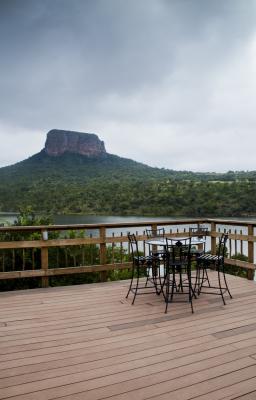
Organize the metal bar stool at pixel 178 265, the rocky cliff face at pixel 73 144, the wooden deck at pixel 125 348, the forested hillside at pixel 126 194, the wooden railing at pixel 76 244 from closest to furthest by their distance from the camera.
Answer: the wooden deck at pixel 125 348 → the metal bar stool at pixel 178 265 → the wooden railing at pixel 76 244 → the forested hillside at pixel 126 194 → the rocky cliff face at pixel 73 144

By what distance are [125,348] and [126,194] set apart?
26.6m

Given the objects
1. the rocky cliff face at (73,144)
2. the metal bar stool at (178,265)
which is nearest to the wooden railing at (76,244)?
the metal bar stool at (178,265)

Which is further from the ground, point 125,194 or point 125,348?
point 125,194

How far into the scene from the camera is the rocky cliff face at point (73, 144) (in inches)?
2195

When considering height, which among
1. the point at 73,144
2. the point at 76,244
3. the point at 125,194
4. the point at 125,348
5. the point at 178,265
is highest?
the point at 73,144

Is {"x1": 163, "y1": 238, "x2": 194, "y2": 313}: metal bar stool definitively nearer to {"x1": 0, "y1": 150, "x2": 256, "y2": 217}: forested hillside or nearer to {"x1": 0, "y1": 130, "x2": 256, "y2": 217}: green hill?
{"x1": 0, "y1": 150, "x2": 256, "y2": 217}: forested hillside

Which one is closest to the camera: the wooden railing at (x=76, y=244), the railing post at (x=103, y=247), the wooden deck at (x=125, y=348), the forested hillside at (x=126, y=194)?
the wooden deck at (x=125, y=348)

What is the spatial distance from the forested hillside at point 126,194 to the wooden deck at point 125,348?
1070 centimetres

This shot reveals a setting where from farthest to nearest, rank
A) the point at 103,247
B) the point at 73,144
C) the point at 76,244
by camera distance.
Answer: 1. the point at 73,144
2. the point at 103,247
3. the point at 76,244

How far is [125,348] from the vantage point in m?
3.12

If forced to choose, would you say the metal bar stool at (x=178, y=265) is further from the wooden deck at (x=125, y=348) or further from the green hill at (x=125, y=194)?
the green hill at (x=125, y=194)

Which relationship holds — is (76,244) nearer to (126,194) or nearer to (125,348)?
(125,348)

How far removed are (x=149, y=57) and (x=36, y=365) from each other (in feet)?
27.3

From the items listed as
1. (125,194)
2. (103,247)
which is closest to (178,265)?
(103,247)
